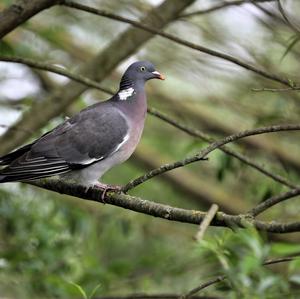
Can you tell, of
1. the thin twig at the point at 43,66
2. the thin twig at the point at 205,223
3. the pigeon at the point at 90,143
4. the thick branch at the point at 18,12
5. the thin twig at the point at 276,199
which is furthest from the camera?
the pigeon at the point at 90,143

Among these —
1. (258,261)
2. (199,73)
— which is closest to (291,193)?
(258,261)

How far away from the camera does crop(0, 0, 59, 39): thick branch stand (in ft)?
10.8

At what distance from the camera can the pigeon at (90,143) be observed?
3.92m

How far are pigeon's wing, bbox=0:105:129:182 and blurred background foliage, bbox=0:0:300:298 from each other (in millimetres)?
421

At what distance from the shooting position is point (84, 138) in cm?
408

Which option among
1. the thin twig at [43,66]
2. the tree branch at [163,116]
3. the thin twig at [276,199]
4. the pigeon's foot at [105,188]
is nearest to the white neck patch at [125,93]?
the tree branch at [163,116]

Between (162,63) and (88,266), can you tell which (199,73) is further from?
(88,266)

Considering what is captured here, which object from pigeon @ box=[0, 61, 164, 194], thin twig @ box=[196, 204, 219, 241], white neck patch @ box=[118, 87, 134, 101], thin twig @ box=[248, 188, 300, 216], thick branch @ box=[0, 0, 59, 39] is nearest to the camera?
thin twig @ box=[196, 204, 219, 241]

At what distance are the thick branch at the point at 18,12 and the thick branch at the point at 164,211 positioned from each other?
76cm

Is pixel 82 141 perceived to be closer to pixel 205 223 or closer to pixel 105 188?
pixel 105 188

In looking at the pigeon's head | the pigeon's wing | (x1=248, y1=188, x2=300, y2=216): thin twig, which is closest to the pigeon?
the pigeon's wing

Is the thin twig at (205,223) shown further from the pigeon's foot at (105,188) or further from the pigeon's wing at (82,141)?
the pigeon's wing at (82,141)

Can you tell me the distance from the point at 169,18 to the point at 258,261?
2.47m

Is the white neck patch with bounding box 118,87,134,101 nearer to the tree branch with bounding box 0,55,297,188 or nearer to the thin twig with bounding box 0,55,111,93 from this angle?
the tree branch with bounding box 0,55,297,188
